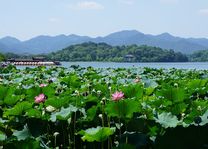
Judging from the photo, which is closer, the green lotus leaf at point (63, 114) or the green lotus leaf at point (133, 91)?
the green lotus leaf at point (63, 114)

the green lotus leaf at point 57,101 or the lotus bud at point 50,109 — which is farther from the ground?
the green lotus leaf at point 57,101

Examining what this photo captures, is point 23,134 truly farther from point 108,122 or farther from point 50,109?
point 108,122

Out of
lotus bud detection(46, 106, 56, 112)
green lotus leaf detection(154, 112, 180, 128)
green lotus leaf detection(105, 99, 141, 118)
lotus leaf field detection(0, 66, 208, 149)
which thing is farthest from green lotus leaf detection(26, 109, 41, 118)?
green lotus leaf detection(154, 112, 180, 128)

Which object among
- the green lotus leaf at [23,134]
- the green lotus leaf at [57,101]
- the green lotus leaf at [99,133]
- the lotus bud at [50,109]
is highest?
the green lotus leaf at [57,101]

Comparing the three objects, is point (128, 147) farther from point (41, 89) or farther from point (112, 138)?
point (41, 89)

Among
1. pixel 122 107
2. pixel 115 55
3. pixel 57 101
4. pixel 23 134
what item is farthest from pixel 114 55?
pixel 122 107

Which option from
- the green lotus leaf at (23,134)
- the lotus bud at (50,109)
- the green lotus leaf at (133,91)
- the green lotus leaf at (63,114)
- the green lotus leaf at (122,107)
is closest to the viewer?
→ the green lotus leaf at (122,107)

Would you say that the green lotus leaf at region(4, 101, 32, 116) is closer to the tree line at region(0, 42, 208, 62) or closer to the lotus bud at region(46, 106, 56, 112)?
the lotus bud at region(46, 106, 56, 112)

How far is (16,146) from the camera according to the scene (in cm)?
246

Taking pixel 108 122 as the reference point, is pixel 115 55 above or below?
below

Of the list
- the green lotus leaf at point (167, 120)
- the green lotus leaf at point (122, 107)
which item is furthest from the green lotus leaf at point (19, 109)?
the green lotus leaf at point (167, 120)

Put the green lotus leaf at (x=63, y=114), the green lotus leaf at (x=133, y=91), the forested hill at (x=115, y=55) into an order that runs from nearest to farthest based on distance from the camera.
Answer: the green lotus leaf at (x=63, y=114)
the green lotus leaf at (x=133, y=91)
the forested hill at (x=115, y=55)

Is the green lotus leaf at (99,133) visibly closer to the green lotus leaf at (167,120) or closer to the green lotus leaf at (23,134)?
the green lotus leaf at (167,120)

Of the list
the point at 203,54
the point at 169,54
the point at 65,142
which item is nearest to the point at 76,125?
the point at 65,142
